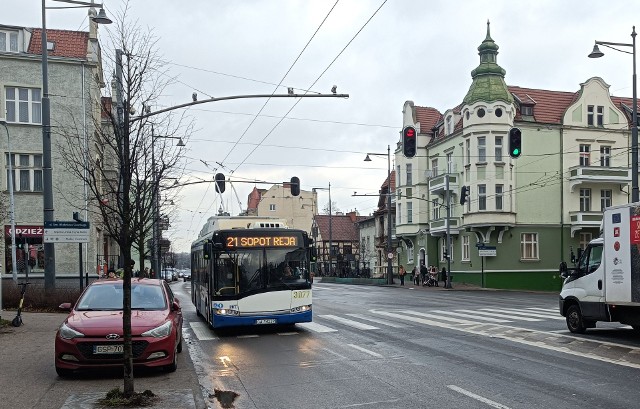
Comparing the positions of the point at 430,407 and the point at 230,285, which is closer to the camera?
the point at 430,407

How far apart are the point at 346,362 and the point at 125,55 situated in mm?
6382

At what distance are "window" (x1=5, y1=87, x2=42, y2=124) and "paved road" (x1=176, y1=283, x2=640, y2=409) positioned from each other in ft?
67.1

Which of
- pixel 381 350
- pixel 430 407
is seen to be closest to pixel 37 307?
pixel 381 350

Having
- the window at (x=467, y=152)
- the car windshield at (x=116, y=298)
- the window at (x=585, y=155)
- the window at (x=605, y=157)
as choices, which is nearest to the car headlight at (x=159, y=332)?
the car windshield at (x=116, y=298)

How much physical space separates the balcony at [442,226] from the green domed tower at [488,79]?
30.2ft

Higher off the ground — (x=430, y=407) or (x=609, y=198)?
(x=609, y=198)

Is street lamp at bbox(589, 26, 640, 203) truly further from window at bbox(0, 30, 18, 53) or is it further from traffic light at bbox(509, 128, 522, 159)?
window at bbox(0, 30, 18, 53)

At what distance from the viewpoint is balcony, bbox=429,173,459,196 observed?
52656 millimetres

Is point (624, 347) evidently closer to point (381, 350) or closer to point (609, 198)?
point (381, 350)

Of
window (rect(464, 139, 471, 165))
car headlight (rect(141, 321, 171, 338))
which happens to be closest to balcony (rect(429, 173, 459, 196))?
window (rect(464, 139, 471, 165))

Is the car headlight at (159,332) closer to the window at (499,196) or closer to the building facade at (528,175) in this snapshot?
the building facade at (528,175)

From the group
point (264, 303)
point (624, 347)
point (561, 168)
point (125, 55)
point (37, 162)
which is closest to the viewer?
point (125, 55)

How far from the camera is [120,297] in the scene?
470 inches

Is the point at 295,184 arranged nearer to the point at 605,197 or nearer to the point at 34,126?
the point at 34,126
